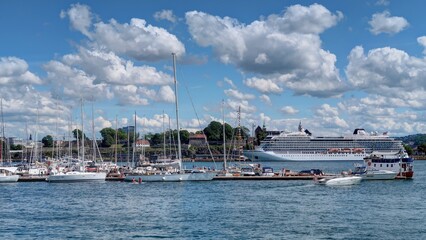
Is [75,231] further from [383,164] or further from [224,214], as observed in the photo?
[383,164]

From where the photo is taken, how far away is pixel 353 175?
86.5m

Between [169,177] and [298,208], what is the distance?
33.5 metres

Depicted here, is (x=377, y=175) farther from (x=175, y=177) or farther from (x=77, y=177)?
(x=77, y=177)

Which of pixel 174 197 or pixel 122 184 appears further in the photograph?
pixel 122 184

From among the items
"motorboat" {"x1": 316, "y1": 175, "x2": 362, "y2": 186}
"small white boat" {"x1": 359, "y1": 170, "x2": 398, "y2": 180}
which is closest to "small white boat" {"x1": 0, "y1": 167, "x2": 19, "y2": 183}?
"motorboat" {"x1": 316, "y1": 175, "x2": 362, "y2": 186}

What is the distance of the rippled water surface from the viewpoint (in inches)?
1554

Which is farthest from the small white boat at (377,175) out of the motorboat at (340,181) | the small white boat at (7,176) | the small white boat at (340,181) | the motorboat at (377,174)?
the small white boat at (7,176)

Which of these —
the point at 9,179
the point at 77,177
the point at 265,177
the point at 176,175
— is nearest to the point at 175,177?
the point at 176,175

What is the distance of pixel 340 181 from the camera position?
7944cm

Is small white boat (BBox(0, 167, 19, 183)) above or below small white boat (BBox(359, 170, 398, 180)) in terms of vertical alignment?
above

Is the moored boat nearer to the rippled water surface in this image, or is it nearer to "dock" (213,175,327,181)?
"dock" (213,175,327,181)

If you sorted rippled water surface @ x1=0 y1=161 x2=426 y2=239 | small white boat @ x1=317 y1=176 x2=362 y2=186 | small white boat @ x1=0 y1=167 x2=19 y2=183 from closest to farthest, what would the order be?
rippled water surface @ x1=0 y1=161 x2=426 y2=239, small white boat @ x1=317 y1=176 x2=362 y2=186, small white boat @ x1=0 y1=167 x2=19 y2=183

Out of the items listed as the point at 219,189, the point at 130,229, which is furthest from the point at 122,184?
the point at 130,229

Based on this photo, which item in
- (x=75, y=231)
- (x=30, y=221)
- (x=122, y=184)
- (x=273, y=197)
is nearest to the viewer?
(x=75, y=231)
